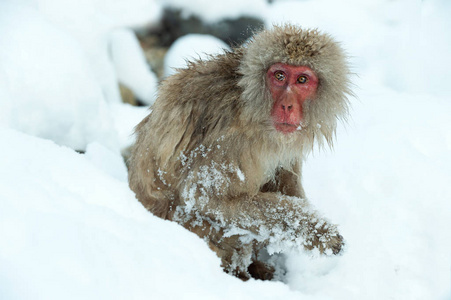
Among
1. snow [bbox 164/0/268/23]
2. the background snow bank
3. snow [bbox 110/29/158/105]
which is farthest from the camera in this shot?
snow [bbox 164/0/268/23]

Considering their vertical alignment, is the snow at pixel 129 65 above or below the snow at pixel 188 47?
below

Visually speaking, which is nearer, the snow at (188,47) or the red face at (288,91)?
the red face at (288,91)

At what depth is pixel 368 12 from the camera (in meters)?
6.93

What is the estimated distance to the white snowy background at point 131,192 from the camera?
1.34 meters

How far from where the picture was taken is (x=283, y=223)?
2.43 meters

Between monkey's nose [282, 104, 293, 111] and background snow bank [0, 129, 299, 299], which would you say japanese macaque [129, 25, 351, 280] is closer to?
monkey's nose [282, 104, 293, 111]

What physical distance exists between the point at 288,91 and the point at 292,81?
0.20 feet

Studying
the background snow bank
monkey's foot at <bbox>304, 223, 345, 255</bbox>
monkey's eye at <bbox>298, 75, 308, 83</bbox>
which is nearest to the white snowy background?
the background snow bank

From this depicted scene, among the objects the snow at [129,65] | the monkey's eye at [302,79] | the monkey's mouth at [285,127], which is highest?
the snow at [129,65]

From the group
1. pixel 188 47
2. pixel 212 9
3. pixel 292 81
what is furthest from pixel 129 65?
pixel 292 81

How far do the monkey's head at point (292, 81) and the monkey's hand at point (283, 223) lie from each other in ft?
1.24

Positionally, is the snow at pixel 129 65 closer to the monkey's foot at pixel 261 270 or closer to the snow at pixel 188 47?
the snow at pixel 188 47

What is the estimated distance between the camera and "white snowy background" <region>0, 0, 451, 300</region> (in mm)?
1339

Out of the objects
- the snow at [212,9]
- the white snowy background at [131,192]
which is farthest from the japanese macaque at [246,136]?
the snow at [212,9]
